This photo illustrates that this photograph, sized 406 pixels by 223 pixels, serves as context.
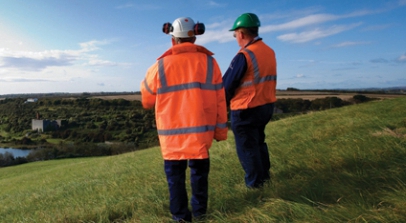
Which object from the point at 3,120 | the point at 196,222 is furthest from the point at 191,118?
the point at 3,120

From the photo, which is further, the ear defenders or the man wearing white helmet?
the ear defenders

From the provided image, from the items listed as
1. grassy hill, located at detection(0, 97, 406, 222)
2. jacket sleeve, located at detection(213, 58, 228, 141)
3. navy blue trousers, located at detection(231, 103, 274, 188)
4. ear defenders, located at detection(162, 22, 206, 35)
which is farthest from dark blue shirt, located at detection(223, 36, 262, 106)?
grassy hill, located at detection(0, 97, 406, 222)

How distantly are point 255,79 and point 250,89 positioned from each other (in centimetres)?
14

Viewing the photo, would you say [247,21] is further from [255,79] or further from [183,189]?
[183,189]

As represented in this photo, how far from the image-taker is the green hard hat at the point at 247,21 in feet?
11.8

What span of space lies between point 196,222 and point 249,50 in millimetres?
2047

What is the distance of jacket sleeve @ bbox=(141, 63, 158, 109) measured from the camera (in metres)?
2.93

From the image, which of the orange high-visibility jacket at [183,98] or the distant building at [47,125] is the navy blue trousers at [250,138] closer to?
the orange high-visibility jacket at [183,98]

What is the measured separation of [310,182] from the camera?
10.5 ft

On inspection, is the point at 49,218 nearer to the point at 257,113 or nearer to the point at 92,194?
the point at 92,194

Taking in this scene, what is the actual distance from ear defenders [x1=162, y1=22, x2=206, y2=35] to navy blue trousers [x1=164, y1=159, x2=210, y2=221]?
4.33 feet

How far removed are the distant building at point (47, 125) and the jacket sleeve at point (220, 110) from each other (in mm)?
97192

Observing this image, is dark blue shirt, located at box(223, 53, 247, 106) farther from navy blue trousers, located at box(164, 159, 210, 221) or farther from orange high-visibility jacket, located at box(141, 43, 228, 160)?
navy blue trousers, located at box(164, 159, 210, 221)

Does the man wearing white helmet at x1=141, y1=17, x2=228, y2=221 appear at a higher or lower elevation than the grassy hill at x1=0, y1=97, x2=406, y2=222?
higher
